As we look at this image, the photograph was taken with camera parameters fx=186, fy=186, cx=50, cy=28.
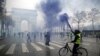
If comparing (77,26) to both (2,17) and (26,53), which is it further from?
(2,17)

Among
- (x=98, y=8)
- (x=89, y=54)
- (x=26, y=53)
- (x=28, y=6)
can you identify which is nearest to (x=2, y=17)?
(x=28, y=6)

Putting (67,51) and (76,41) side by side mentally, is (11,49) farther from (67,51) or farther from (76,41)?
(76,41)

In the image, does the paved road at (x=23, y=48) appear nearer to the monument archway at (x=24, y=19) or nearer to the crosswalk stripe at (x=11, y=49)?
the crosswalk stripe at (x=11, y=49)

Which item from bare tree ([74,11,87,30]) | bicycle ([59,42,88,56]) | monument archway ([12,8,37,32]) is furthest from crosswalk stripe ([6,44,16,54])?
bare tree ([74,11,87,30])

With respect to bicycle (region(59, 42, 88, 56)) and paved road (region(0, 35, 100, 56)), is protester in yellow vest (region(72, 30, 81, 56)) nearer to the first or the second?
bicycle (region(59, 42, 88, 56))

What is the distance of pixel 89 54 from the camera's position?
19.1 ft

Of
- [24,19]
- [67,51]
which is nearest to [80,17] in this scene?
[67,51]

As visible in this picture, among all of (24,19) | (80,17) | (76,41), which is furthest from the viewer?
(80,17)

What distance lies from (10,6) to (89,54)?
2.84 metres

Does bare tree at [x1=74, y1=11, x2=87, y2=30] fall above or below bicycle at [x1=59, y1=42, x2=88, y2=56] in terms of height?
above

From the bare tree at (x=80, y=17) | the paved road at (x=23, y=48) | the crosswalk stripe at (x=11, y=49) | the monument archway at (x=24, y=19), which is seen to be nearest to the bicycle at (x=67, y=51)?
the paved road at (x=23, y=48)

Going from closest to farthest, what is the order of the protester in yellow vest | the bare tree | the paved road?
the protester in yellow vest → the paved road → the bare tree

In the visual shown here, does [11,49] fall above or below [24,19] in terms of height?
below

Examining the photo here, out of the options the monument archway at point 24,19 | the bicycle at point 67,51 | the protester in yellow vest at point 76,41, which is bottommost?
the bicycle at point 67,51
